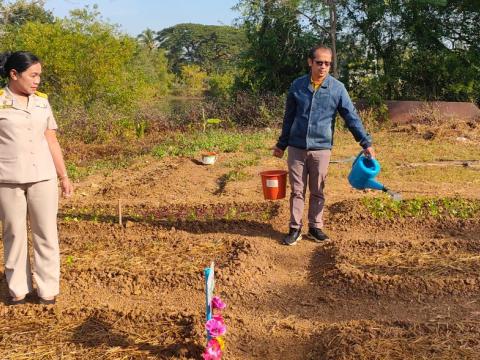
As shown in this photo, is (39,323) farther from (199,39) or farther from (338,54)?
(199,39)

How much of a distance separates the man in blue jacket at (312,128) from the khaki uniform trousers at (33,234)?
2.04 meters

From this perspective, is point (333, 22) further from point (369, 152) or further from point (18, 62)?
point (18, 62)

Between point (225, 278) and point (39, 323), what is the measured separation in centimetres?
129

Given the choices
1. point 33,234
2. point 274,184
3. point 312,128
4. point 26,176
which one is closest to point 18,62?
point 26,176

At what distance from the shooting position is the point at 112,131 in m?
12.9

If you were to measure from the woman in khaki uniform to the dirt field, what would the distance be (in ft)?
0.80

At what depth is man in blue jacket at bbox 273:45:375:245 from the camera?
4.39m

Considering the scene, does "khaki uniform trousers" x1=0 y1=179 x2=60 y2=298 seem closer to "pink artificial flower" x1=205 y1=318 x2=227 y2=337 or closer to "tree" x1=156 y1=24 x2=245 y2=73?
"pink artificial flower" x1=205 y1=318 x2=227 y2=337

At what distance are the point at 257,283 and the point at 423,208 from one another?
7.87 feet

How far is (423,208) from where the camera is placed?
543 centimetres

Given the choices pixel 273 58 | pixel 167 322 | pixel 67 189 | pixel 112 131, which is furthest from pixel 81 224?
pixel 273 58

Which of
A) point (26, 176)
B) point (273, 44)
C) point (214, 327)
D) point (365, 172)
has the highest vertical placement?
point (273, 44)

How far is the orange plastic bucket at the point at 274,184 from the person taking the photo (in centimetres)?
482

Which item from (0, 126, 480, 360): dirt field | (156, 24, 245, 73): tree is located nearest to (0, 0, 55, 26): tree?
(0, 126, 480, 360): dirt field
